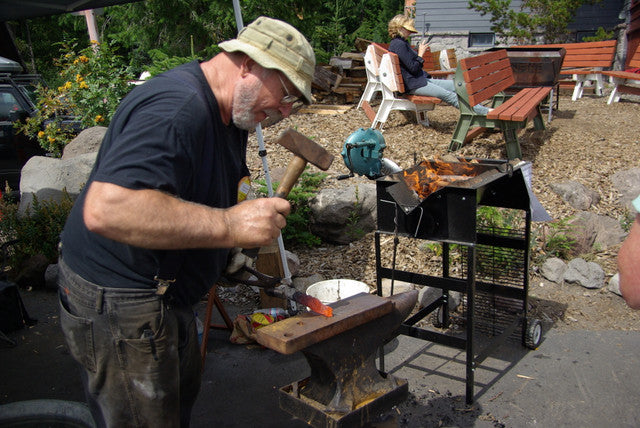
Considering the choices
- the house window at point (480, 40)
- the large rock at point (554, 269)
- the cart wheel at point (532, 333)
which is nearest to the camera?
the cart wheel at point (532, 333)

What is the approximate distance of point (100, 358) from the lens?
1.97 meters

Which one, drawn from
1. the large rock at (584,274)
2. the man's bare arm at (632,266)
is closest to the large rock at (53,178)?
the large rock at (584,274)

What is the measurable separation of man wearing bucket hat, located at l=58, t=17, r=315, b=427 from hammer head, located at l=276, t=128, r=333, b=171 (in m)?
0.22

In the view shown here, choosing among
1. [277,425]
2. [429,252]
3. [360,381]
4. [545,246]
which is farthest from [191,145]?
[545,246]

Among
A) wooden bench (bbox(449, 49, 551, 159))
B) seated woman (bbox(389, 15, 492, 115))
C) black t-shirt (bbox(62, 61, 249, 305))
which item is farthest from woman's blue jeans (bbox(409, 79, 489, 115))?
black t-shirt (bbox(62, 61, 249, 305))

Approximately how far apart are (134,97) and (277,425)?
2.27 metres

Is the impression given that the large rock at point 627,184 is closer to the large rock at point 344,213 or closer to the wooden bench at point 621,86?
the large rock at point 344,213

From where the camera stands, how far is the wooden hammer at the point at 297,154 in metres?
2.32

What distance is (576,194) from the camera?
20.1 ft

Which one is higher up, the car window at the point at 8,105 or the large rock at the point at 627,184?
the car window at the point at 8,105

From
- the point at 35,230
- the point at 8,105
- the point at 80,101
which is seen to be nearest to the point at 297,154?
the point at 35,230

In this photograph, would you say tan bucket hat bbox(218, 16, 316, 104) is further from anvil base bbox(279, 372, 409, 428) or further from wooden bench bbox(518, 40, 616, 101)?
wooden bench bbox(518, 40, 616, 101)

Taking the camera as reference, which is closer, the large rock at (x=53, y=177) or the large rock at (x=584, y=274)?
the large rock at (x=584, y=274)

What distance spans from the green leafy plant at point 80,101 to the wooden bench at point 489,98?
4.72 m
